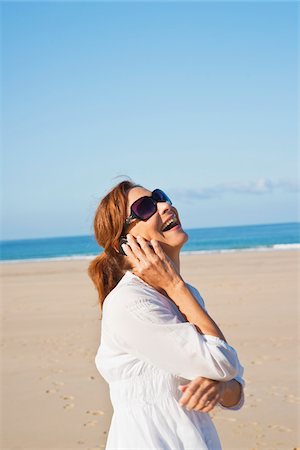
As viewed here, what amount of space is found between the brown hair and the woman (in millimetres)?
75

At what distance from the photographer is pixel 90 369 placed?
872 centimetres

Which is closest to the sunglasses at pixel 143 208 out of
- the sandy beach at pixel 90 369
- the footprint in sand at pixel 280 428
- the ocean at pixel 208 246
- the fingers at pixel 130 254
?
the fingers at pixel 130 254

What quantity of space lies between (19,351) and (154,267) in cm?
853

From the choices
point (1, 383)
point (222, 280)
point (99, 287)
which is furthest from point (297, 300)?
point (99, 287)

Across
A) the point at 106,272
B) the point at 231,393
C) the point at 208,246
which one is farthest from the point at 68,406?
the point at 208,246

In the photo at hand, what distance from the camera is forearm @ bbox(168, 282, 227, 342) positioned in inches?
90.6

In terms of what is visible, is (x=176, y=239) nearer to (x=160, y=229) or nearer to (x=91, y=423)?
(x=160, y=229)

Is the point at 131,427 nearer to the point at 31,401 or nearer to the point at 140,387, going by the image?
the point at 140,387

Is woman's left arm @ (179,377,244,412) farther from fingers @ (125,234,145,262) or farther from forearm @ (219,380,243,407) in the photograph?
fingers @ (125,234,145,262)

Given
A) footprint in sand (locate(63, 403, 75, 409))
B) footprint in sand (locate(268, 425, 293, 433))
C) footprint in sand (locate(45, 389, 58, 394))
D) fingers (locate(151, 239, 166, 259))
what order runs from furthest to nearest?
footprint in sand (locate(45, 389, 58, 394)) < footprint in sand (locate(63, 403, 75, 409)) < footprint in sand (locate(268, 425, 293, 433)) < fingers (locate(151, 239, 166, 259))

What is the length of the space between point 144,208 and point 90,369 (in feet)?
21.5

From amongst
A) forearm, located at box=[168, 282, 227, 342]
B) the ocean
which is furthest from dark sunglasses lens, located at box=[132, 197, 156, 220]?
the ocean

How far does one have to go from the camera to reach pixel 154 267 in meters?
2.40

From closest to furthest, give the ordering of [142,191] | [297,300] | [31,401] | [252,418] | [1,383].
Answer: [142,191]
[252,418]
[31,401]
[1,383]
[297,300]
